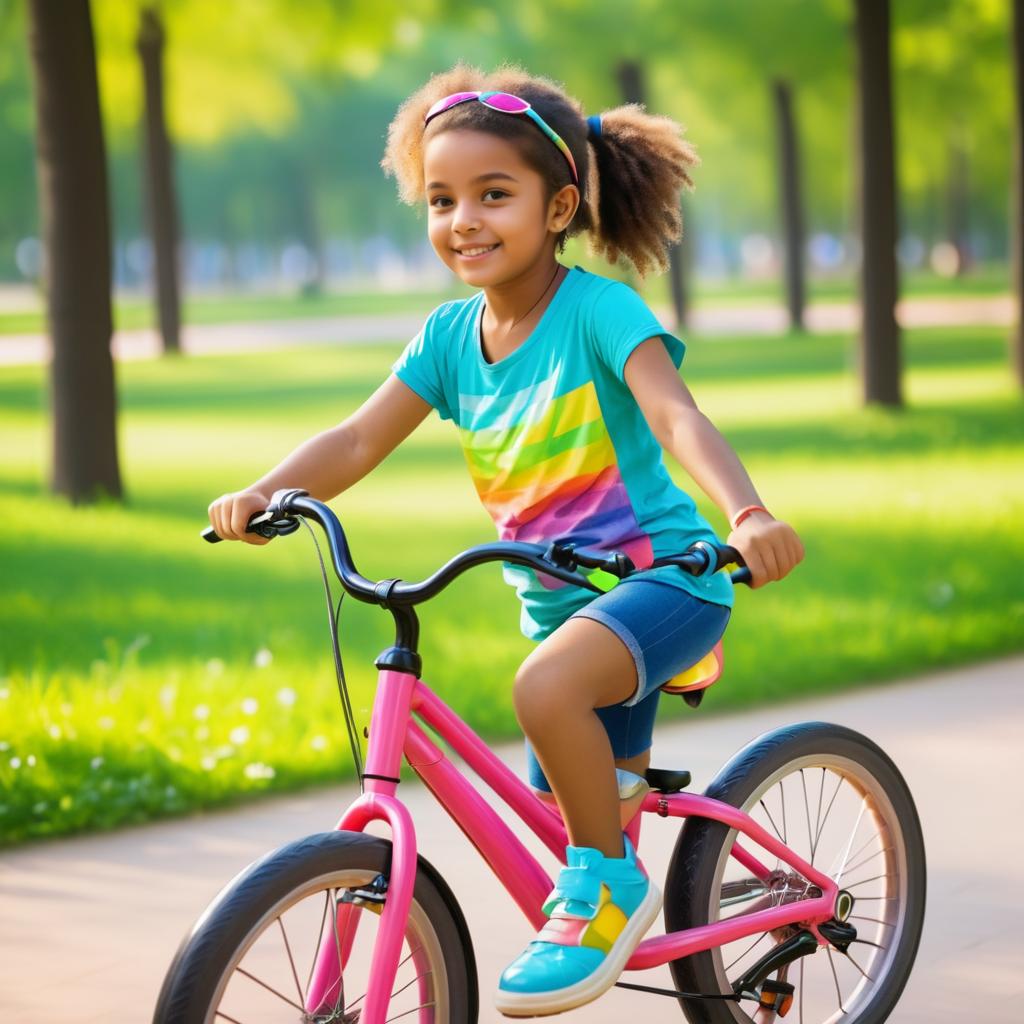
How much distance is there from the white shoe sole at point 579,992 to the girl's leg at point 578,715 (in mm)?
135

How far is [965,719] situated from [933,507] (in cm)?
410

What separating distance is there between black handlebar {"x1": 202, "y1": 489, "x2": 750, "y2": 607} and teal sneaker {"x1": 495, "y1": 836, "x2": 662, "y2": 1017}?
1.54 ft

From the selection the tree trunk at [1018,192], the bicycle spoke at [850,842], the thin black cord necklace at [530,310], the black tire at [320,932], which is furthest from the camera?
the tree trunk at [1018,192]

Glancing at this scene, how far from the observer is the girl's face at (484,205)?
3.00m

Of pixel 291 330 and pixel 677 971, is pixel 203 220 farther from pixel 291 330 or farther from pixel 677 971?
pixel 677 971

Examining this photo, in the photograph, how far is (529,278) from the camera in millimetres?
3121

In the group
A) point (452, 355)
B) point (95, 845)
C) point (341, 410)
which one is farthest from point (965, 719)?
point (341, 410)

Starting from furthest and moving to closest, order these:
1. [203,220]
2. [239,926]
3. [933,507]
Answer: [203,220]
[933,507]
[239,926]

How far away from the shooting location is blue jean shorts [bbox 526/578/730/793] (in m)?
2.86

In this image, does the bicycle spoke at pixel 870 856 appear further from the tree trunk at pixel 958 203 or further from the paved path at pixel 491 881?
the tree trunk at pixel 958 203

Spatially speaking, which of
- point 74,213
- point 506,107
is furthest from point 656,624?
point 74,213

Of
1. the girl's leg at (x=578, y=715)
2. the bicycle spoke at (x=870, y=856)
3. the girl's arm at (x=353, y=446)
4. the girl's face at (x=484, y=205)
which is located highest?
the girl's face at (x=484, y=205)

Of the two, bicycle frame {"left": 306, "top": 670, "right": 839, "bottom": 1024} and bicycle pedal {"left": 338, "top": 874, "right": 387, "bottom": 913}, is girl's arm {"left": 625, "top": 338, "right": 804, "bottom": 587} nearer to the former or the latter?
bicycle frame {"left": 306, "top": 670, "right": 839, "bottom": 1024}

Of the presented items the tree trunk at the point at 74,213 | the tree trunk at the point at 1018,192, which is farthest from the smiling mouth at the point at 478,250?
the tree trunk at the point at 1018,192
